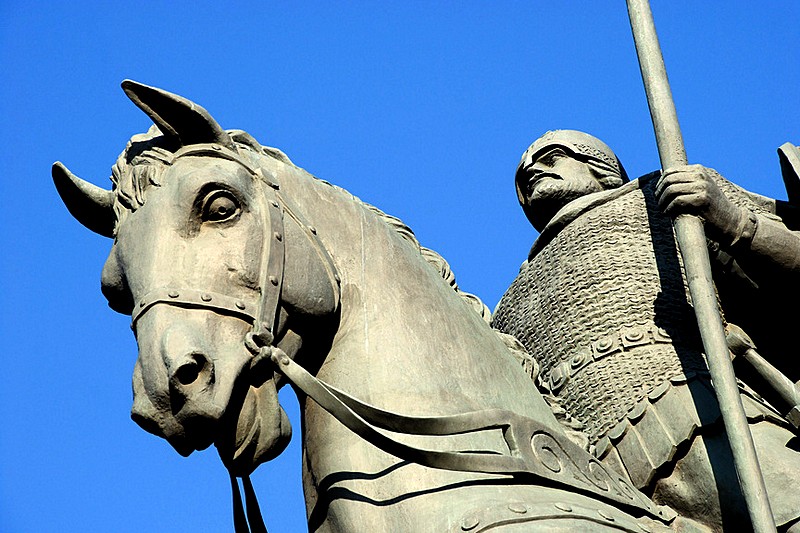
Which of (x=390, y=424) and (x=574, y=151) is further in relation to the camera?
(x=574, y=151)

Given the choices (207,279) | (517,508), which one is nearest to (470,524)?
(517,508)

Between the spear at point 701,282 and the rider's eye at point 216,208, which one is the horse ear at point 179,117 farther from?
the spear at point 701,282

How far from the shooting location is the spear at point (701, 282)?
541 centimetres

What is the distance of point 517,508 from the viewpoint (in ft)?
15.9

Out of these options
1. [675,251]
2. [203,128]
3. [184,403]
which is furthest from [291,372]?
[675,251]

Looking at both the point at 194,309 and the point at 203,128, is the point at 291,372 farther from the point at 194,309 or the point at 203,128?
the point at 203,128

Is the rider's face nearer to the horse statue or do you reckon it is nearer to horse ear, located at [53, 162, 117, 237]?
the horse statue

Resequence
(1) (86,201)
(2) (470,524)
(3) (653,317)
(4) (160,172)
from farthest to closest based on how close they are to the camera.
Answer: (3) (653,317), (1) (86,201), (4) (160,172), (2) (470,524)

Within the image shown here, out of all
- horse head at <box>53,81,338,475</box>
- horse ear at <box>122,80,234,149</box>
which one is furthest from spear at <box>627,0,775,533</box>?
horse ear at <box>122,80,234,149</box>

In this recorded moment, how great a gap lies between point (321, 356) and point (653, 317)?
1.90m

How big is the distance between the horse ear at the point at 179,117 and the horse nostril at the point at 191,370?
1.11 metres

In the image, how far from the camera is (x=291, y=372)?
5.10 meters

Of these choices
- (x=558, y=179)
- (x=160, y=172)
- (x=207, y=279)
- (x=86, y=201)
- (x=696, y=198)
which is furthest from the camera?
(x=558, y=179)

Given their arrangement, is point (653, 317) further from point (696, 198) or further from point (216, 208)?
point (216, 208)
